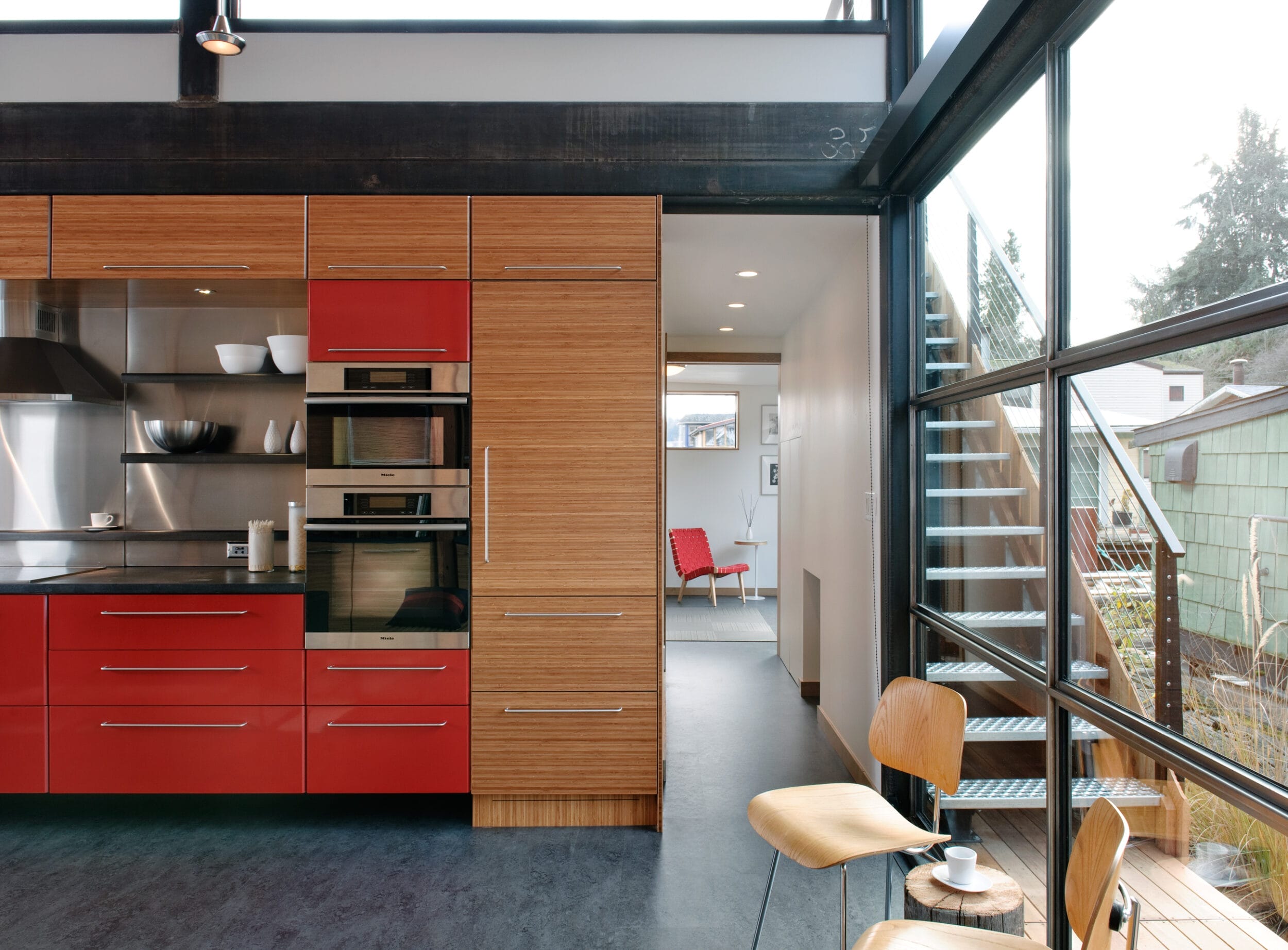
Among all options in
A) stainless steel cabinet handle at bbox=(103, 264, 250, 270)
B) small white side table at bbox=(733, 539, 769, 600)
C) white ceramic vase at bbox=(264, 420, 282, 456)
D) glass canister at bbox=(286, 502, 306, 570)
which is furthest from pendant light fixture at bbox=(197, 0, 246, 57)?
small white side table at bbox=(733, 539, 769, 600)

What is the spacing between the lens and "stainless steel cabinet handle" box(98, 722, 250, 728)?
113 inches

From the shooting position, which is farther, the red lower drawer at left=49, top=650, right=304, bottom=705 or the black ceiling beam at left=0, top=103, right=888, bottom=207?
the black ceiling beam at left=0, top=103, right=888, bottom=207

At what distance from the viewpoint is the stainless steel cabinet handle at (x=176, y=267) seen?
2.95 m

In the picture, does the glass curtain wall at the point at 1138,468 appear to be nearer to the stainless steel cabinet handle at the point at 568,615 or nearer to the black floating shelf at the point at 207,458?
the stainless steel cabinet handle at the point at 568,615

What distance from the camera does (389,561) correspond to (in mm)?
2918

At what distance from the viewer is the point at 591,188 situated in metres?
2.96

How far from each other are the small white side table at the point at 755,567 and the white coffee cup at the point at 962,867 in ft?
22.0

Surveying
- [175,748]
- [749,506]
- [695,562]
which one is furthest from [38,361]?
[749,506]

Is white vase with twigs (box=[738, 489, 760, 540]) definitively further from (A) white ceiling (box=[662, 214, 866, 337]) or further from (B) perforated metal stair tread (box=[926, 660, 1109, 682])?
(B) perforated metal stair tread (box=[926, 660, 1109, 682])

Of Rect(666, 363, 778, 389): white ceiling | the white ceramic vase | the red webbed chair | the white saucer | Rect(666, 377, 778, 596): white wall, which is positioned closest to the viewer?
the white saucer

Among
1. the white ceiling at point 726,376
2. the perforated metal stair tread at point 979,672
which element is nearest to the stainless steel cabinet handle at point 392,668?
the perforated metal stair tread at point 979,672

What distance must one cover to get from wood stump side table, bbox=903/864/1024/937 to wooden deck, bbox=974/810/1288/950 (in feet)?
0.66

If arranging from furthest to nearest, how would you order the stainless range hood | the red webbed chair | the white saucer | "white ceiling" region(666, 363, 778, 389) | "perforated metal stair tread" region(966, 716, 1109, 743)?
the red webbed chair
"white ceiling" region(666, 363, 778, 389)
the stainless range hood
"perforated metal stair tread" region(966, 716, 1109, 743)
the white saucer

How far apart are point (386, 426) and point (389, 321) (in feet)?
1.22
